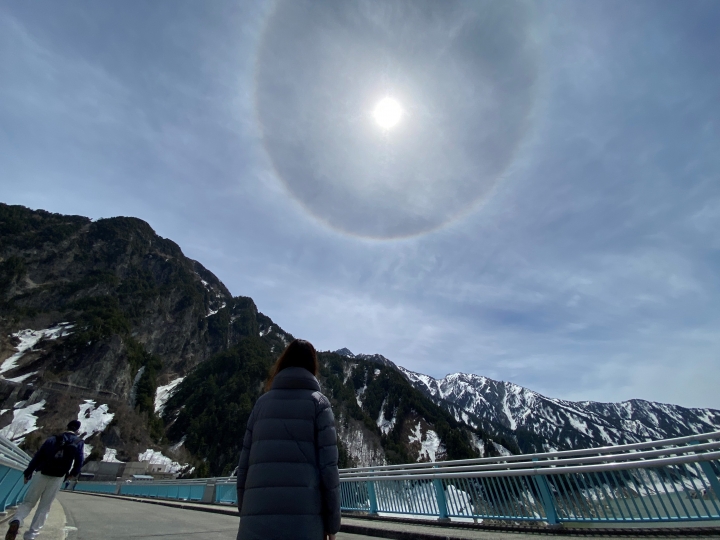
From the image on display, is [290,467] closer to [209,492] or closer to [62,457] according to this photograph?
[62,457]

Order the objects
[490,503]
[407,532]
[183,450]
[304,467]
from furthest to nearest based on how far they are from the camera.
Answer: [183,450]
[490,503]
[407,532]
[304,467]

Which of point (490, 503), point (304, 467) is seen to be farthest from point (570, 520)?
point (304, 467)

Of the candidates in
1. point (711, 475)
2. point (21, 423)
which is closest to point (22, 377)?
point (21, 423)

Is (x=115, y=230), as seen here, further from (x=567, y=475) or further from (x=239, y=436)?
(x=567, y=475)

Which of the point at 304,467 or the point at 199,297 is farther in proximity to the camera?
the point at 199,297

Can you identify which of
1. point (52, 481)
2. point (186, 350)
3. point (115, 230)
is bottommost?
point (52, 481)

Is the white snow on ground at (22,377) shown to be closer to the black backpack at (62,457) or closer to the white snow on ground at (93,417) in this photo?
the white snow on ground at (93,417)

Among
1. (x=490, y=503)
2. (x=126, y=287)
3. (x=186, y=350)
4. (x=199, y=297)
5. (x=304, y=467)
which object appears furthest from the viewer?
(x=199, y=297)

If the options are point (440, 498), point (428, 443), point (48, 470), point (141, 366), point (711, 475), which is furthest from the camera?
point (428, 443)
